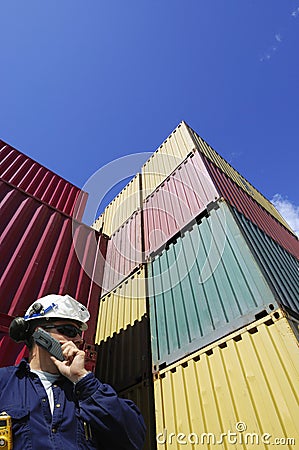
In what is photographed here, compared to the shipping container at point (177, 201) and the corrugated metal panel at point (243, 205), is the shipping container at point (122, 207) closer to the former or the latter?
the shipping container at point (177, 201)

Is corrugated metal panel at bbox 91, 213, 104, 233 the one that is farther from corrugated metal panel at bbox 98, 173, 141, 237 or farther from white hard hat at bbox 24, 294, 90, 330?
white hard hat at bbox 24, 294, 90, 330

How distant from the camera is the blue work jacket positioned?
1.70 metres

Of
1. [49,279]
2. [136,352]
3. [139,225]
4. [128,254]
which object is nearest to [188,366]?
[136,352]

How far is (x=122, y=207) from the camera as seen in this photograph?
13891 mm

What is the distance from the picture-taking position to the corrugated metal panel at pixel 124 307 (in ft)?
24.7

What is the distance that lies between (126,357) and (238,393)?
3.67m

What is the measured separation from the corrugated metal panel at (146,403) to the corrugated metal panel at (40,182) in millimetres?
5225

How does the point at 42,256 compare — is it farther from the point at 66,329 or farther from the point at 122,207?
the point at 122,207

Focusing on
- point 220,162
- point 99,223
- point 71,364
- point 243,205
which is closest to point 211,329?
point 71,364

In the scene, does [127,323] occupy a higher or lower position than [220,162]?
lower

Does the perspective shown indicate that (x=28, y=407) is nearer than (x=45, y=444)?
No

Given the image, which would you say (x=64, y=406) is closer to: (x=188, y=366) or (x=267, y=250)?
(x=188, y=366)

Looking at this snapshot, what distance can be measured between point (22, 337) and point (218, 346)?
329 cm

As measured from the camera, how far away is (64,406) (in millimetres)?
→ 1979
